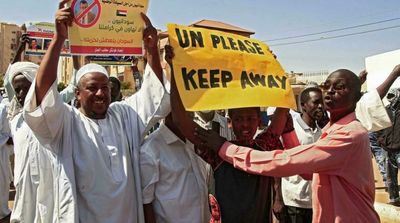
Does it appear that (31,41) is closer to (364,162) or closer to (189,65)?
(189,65)

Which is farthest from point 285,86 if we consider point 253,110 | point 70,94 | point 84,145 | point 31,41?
point 31,41

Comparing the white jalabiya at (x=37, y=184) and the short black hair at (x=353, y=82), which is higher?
the short black hair at (x=353, y=82)

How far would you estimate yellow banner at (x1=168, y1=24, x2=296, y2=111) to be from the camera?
2.43 metres

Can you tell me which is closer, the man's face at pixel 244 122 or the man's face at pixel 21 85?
the man's face at pixel 244 122

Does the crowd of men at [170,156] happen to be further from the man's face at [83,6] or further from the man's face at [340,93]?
the man's face at [83,6]

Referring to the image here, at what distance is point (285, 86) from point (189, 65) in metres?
0.67

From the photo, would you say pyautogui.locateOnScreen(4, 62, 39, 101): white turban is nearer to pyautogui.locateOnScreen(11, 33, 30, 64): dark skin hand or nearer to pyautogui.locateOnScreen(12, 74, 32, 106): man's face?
pyautogui.locateOnScreen(12, 74, 32, 106): man's face

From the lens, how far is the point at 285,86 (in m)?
2.71

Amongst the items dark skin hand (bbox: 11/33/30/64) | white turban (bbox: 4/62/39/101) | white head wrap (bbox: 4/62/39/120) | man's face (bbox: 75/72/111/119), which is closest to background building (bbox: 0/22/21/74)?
dark skin hand (bbox: 11/33/30/64)

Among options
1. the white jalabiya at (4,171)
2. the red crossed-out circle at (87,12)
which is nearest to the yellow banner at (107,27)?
the red crossed-out circle at (87,12)

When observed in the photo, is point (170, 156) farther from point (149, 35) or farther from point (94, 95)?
point (149, 35)

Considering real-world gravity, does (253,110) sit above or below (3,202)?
above

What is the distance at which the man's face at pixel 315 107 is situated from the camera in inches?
159

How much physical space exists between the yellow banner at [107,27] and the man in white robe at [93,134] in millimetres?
122
